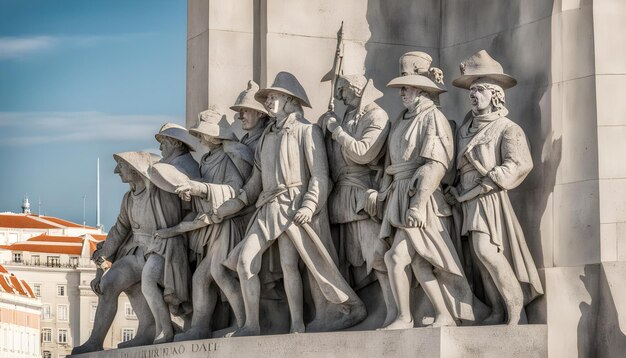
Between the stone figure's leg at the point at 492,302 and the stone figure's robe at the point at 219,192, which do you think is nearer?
the stone figure's leg at the point at 492,302

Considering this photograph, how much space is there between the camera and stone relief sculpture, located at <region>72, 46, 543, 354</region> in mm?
21875

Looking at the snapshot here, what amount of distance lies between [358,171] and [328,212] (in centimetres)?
57

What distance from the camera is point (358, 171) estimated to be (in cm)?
2312

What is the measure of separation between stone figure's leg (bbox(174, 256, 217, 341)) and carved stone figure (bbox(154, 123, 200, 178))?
1.14 m

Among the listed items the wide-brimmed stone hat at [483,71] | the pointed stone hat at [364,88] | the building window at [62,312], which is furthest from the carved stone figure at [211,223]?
the building window at [62,312]

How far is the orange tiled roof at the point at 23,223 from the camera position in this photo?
103 meters

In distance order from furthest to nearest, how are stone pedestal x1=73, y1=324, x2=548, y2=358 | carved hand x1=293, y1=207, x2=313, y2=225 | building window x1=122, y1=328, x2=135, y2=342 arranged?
1. building window x1=122, y1=328, x2=135, y2=342
2. carved hand x1=293, y1=207, x2=313, y2=225
3. stone pedestal x1=73, y1=324, x2=548, y2=358

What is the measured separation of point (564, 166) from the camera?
2220 cm

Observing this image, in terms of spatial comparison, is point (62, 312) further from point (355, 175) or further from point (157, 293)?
point (355, 175)

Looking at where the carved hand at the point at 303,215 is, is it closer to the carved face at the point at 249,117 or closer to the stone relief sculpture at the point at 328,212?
the stone relief sculpture at the point at 328,212

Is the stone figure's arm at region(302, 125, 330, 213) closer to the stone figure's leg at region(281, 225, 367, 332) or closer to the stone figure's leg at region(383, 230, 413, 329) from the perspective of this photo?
the stone figure's leg at region(281, 225, 367, 332)

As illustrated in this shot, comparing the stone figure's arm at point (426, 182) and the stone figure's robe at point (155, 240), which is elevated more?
the stone figure's arm at point (426, 182)

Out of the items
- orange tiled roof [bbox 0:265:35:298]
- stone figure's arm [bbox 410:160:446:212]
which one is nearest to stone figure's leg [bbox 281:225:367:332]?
stone figure's arm [bbox 410:160:446:212]

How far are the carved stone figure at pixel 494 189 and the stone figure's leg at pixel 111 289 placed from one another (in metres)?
4.78
